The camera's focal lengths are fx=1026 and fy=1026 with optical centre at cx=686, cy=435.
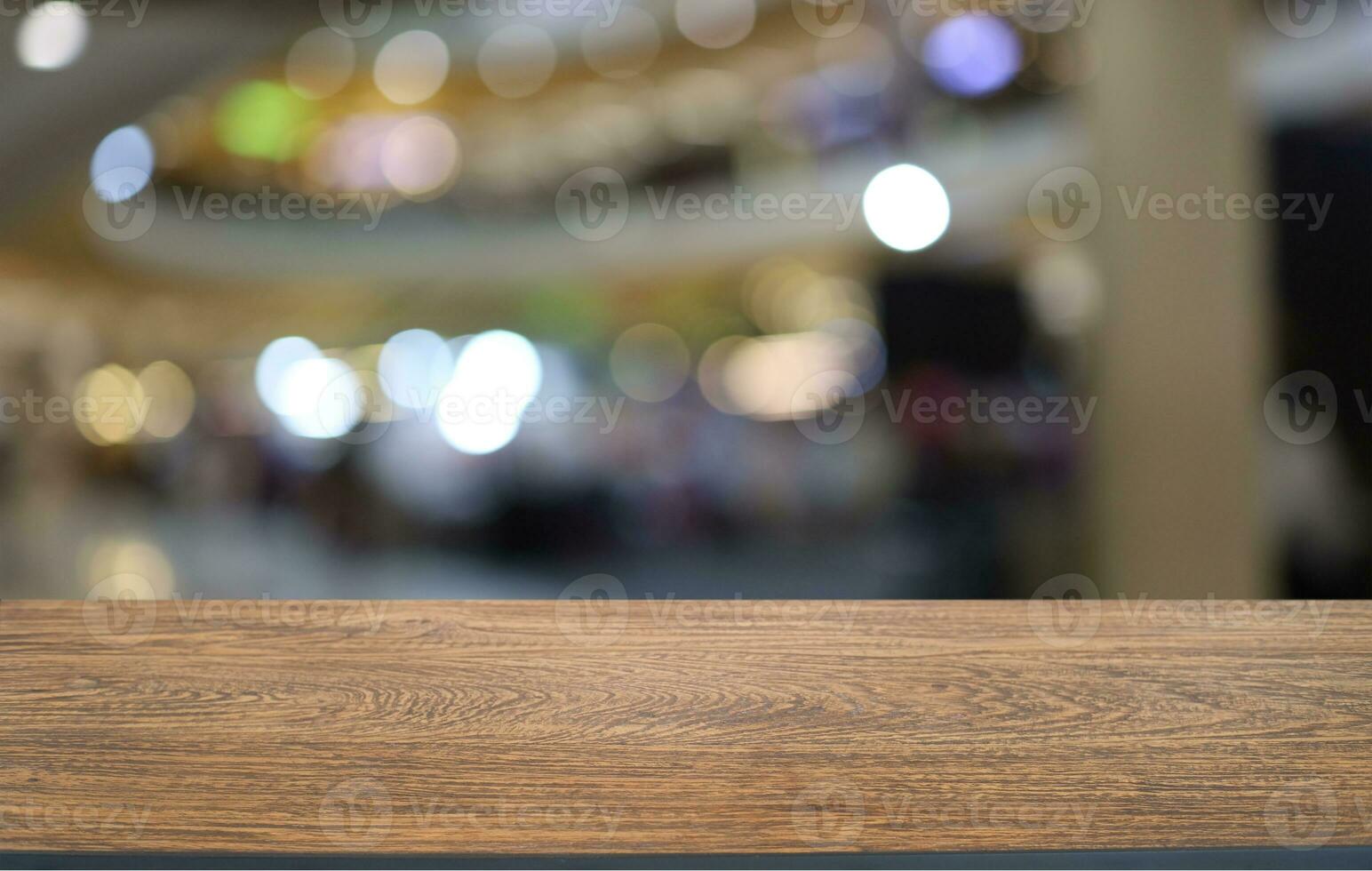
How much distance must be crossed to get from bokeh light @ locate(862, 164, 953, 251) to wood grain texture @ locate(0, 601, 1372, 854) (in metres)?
5.81

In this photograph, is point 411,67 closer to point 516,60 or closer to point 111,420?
point 516,60

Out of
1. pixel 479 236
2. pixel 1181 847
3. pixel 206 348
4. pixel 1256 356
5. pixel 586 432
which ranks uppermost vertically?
pixel 479 236

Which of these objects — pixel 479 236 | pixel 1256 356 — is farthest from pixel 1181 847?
pixel 479 236

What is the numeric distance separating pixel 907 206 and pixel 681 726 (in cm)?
728

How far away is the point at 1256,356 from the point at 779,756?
1.39 m

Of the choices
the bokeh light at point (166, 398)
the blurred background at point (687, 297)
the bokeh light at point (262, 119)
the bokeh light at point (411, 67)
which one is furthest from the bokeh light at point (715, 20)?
the bokeh light at point (166, 398)

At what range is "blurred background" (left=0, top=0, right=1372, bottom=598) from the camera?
2.27m

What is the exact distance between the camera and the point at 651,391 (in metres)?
8.45

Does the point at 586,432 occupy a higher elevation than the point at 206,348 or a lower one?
lower

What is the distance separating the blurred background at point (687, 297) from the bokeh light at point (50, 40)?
0.06ft

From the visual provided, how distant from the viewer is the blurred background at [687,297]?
7.44 feet

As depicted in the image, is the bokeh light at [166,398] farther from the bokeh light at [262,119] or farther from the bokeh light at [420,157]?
the bokeh light at [420,157]

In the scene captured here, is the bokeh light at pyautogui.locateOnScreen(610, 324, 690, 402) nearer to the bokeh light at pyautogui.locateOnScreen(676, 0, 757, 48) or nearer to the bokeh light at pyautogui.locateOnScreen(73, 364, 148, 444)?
the bokeh light at pyautogui.locateOnScreen(676, 0, 757, 48)

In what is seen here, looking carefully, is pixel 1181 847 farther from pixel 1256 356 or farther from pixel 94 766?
pixel 1256 356
